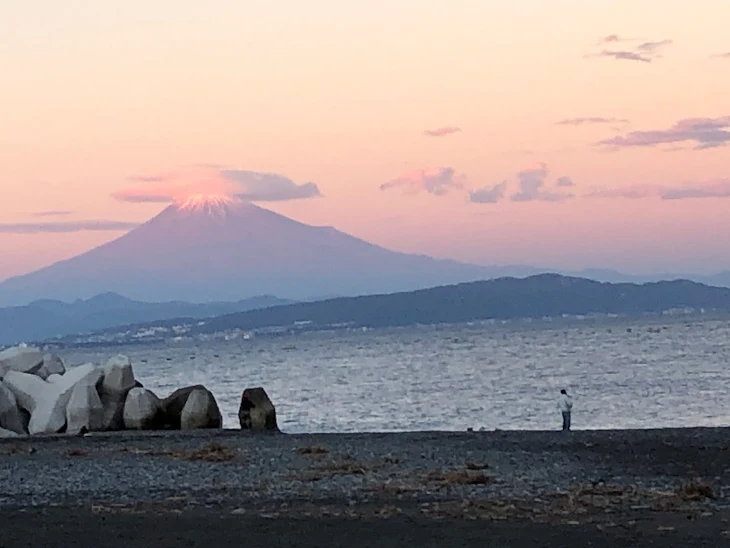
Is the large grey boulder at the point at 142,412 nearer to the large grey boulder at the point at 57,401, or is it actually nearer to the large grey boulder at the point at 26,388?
the large grey boulder at the point at 57,401

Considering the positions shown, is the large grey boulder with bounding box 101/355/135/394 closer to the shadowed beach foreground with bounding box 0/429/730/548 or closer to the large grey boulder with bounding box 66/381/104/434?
the large grey boulder with bounding box 66/381/104/434

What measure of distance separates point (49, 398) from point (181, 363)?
310 ft

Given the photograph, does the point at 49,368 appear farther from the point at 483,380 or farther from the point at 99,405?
the point at 483,380

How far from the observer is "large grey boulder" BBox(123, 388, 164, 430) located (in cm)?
2509

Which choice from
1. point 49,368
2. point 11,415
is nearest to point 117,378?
point 11,415

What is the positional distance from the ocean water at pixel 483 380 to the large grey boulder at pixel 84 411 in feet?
55.4

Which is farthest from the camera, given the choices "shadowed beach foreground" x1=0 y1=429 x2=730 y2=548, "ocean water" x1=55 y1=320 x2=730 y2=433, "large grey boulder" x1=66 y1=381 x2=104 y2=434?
"ocean water" x1=55 y1=320 x2=730 y2=433

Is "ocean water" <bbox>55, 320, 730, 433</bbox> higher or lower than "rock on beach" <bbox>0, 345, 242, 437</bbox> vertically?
lower

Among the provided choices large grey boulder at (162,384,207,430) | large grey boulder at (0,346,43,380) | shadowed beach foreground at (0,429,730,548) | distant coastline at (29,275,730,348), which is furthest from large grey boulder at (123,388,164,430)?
distant coastline at (29,275,730,348)

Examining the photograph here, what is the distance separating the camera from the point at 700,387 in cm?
5525

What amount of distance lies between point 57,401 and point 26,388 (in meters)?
1.82

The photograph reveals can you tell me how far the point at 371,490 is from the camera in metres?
14.3

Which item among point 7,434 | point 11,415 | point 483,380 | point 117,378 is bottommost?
point 483,380

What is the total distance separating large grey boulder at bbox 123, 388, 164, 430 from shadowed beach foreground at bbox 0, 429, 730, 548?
2.61 m
